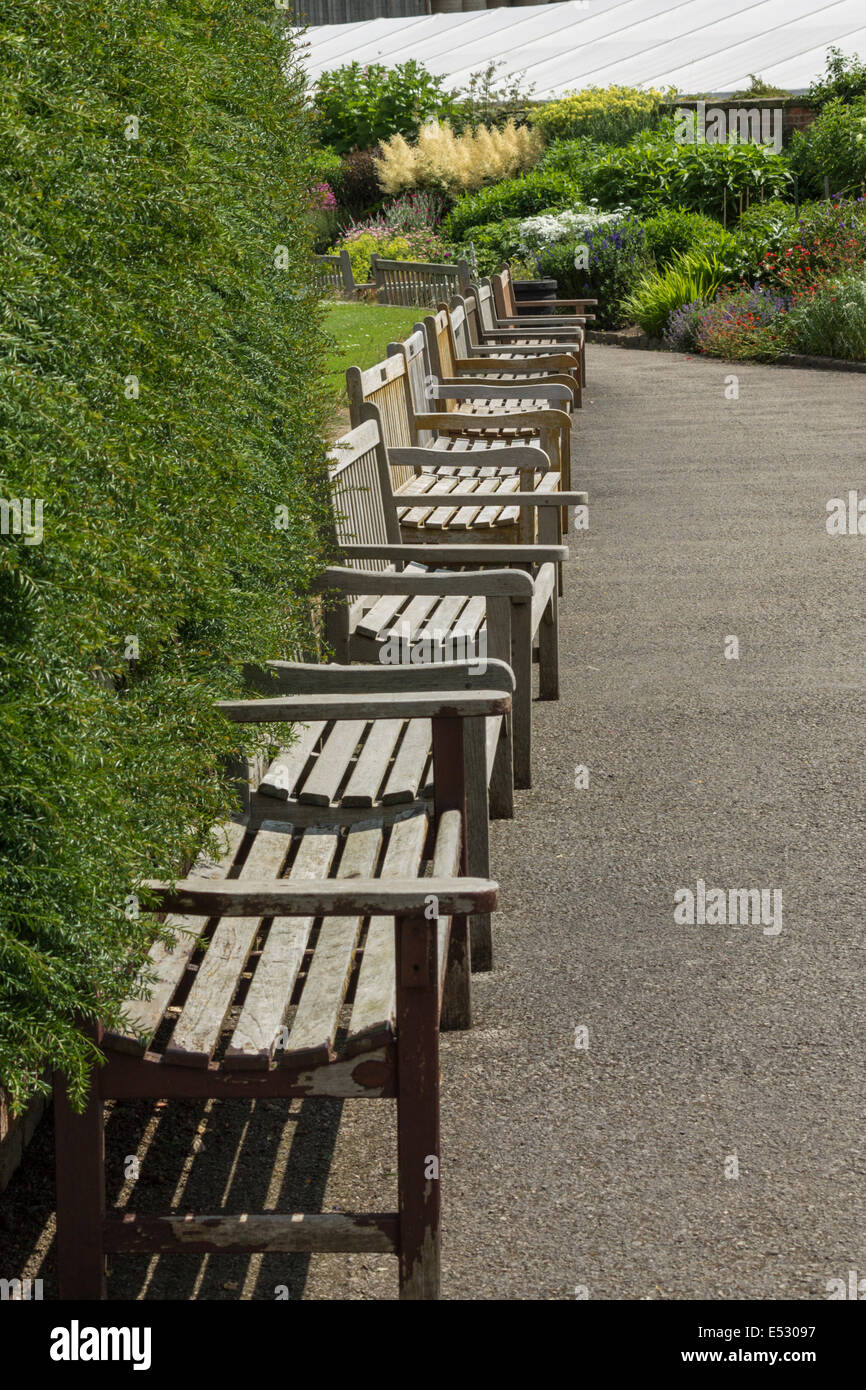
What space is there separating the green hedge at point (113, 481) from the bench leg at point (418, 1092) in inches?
18.8

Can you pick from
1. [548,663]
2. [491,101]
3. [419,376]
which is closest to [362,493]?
[548,663]

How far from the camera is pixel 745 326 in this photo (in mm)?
17031

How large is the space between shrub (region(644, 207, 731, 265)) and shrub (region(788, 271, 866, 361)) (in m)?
3.63

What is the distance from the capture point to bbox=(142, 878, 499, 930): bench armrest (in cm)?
256

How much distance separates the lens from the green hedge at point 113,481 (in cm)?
212

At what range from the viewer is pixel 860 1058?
11.8ft

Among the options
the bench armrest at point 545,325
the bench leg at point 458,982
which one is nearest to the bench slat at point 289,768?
the bench leg at point 458,982

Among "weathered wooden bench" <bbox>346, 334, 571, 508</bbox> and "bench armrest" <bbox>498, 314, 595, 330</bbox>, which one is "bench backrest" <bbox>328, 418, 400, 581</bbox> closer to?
"weathered wooden bench" <bbox>346, 334, 571, 508</bbox>

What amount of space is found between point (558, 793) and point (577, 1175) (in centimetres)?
226

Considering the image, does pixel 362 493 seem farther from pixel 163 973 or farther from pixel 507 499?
pixel 163 973

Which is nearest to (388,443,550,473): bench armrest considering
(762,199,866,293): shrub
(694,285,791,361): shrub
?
(694,285,791,361): shrub

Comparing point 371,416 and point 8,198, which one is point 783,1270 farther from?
point 371,416

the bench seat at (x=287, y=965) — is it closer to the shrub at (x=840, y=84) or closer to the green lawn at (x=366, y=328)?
the green lawn at (x=366, y=328)
